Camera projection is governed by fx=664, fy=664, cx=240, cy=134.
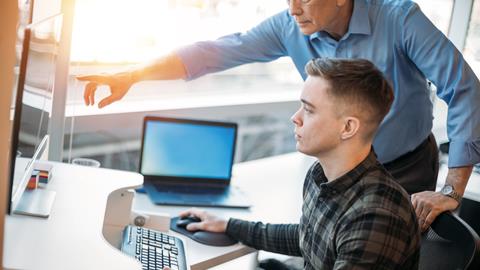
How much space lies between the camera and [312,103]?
64.6 inches

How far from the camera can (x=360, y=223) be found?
1514 millimetres

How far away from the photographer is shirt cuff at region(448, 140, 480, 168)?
2.00m

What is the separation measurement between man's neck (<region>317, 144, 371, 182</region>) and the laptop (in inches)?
26.0

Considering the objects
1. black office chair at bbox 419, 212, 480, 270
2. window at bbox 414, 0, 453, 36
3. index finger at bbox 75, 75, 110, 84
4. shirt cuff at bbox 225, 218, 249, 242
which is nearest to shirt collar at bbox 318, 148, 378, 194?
black office chair at bbox 419, 212, 480, 270

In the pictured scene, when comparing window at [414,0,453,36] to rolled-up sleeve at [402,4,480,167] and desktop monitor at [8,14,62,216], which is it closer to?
rolled-up sleeve at [402,4,480,167]

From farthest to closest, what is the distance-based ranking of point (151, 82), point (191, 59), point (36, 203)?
1. point (151, 82)
2. point (191, 59)
3. point (36, 203)

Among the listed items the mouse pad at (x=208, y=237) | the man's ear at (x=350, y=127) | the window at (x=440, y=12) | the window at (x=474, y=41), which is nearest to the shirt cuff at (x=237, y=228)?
the mouse pad at (x=208, y=237)

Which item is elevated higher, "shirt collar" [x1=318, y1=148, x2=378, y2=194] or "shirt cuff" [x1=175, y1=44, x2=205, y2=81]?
"shirt cuff" [x1=175, y1=44, x2=205, y2=81]

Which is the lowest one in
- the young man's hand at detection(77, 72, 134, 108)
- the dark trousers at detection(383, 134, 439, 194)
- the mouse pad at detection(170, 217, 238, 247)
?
the mouse pad at detection(170, 217, 238, 247)

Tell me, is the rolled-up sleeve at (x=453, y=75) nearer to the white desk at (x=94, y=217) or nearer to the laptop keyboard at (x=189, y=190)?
the white desk at (x=94, y=217)

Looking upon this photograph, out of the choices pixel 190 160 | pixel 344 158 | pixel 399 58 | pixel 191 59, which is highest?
pixel 399 58

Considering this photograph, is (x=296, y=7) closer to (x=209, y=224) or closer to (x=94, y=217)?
(x=209, y=224)

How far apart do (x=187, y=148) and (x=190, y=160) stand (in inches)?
1.8

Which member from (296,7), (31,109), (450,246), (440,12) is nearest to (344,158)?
(450,246)
